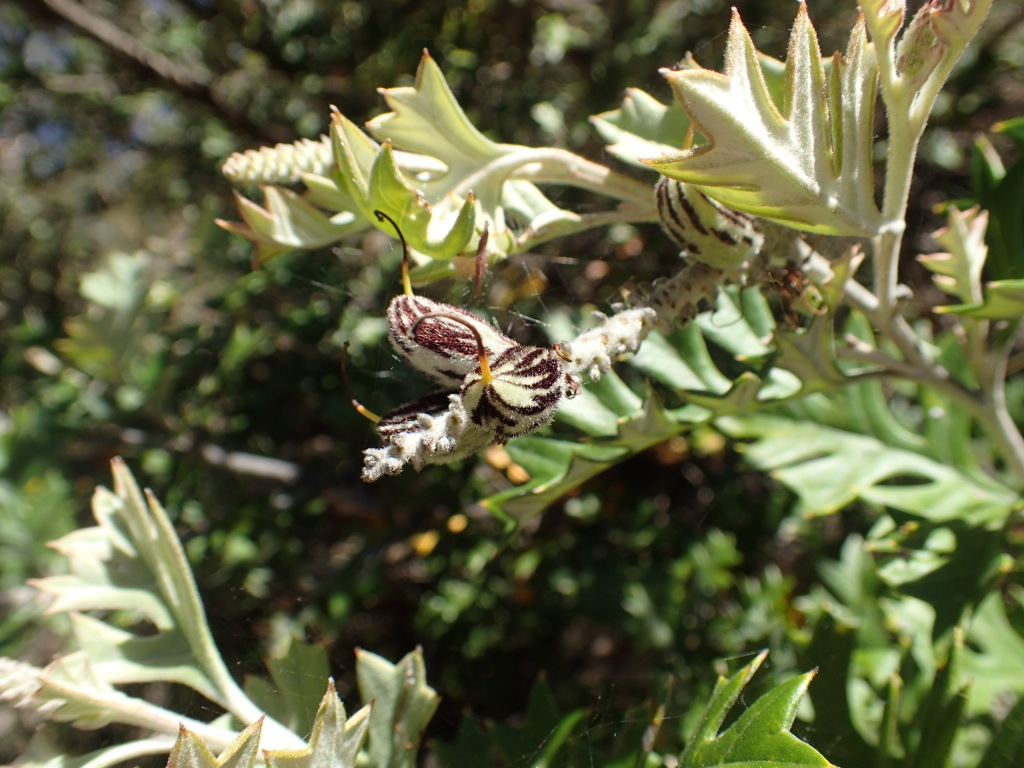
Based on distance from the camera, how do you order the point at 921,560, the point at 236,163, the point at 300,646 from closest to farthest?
1. the point at 236,163
2. the point at 300,646
3. the point at 921,560

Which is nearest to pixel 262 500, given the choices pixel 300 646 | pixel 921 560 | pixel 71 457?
pixel 71 457

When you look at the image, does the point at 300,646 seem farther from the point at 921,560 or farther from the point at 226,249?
the point at 226,249

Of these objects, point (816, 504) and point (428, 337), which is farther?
point (816, 504)

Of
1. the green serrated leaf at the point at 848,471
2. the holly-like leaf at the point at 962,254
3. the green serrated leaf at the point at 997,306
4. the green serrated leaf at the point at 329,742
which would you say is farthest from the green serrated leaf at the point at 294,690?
the holly-like leaf at the point at 962,254

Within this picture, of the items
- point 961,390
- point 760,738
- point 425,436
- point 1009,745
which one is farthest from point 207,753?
point 961,390

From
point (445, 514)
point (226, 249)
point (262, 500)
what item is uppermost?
point (226, 249)

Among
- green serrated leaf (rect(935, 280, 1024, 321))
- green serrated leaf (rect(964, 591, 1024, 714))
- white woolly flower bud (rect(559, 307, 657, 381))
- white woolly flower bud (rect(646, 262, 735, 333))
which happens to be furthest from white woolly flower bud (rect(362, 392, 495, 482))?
green serrated leaf (rect(964, 591, 1024, 714))

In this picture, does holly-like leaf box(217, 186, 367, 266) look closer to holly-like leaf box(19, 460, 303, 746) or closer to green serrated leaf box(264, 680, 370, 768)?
holly-like leaf box(19, 460, 303, 746)
